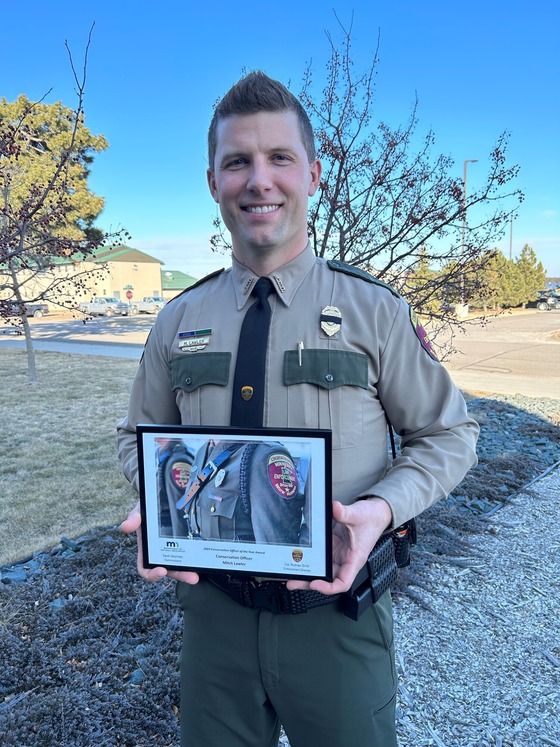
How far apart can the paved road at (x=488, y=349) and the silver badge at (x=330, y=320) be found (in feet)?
13.6

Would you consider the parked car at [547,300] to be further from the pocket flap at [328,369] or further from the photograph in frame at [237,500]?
the photograph in frame at [237,500]

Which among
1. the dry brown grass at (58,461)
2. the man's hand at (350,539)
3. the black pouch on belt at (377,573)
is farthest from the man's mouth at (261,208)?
the dry brown grass at (58,461)

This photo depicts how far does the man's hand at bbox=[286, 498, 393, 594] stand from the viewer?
1.20 m

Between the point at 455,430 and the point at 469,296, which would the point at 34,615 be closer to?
the point at 455,430

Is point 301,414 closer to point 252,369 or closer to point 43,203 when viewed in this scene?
point 252,369

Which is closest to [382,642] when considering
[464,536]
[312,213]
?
[464,536]

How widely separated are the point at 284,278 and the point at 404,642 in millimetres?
2435

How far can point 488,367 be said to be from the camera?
13.0 metres

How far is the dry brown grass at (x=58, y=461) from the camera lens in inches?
184

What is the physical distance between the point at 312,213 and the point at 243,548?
12.5 ft

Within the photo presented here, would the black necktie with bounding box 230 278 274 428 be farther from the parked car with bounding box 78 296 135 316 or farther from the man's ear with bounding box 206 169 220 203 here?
the parked car with bounding box 78 296 135 316

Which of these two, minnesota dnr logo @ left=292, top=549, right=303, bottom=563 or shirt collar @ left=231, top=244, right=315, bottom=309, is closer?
minnesota dnr logo @ left=292, top=549, right=303, bottom=563

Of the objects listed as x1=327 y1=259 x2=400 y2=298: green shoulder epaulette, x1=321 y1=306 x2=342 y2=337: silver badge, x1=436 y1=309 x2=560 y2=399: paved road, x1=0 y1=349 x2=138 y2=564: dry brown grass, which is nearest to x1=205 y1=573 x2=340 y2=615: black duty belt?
x1=321 y1=306 x2=342 y2=337: silver badge

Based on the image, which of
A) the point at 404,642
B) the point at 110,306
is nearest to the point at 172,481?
the point at 404,642
